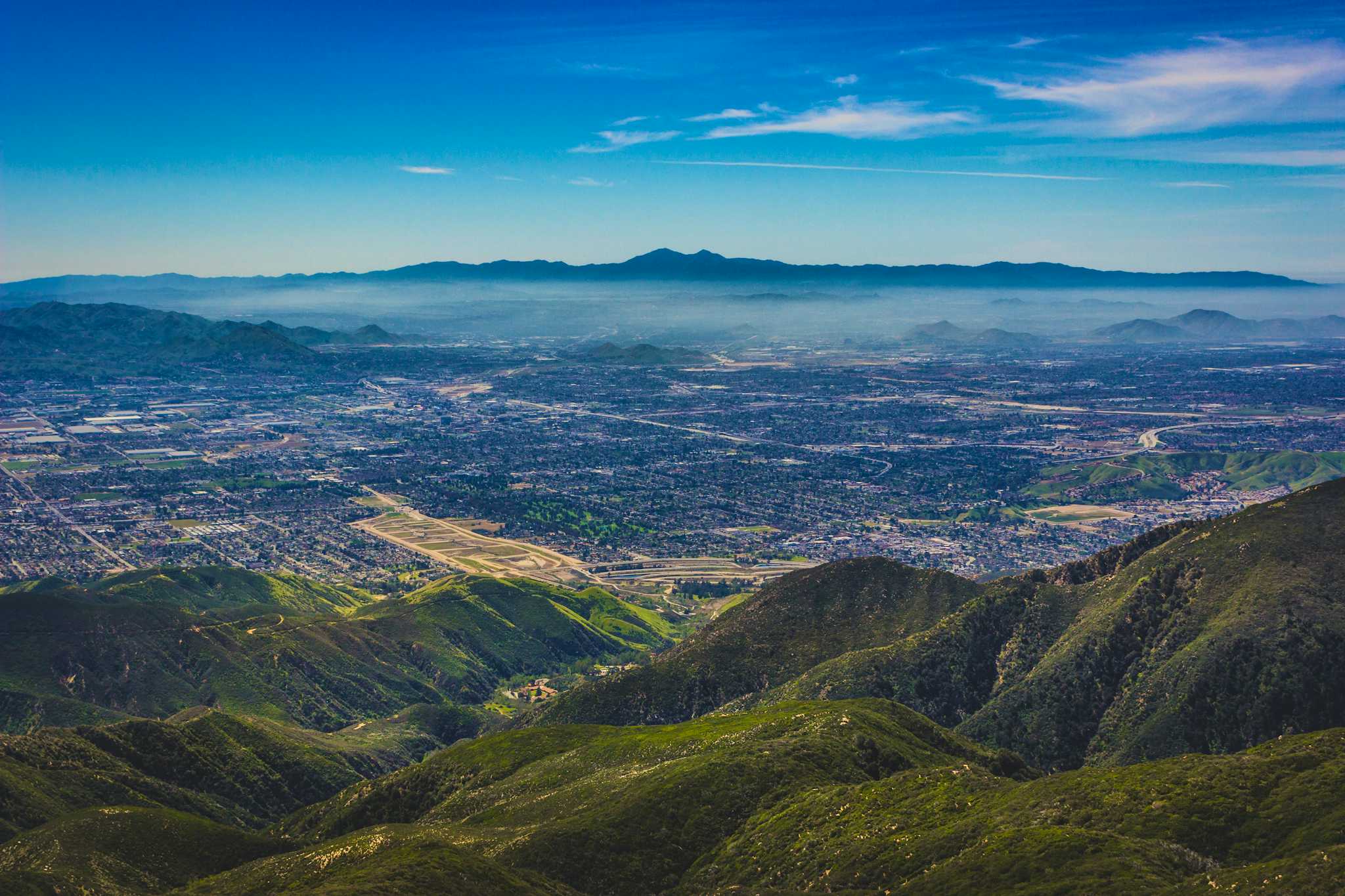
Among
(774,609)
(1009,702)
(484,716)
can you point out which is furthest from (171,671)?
(1009,702)

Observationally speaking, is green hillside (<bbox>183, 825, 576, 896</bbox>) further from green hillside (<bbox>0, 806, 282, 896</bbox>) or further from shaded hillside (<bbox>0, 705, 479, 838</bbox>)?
shaded hillside (<bbox>0, 705, 479, 838</bbox>)

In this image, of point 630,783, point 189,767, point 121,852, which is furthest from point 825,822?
point 189,767

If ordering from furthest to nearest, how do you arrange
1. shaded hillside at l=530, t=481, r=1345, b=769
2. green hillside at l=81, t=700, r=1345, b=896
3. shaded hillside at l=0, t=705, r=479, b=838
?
shaded hillside at l=530, t=481, r=1345, b=769
shaded hillside at l=0, t=705, r=479, b=838
green hillside at l=81, t=700, r=1345, b=896

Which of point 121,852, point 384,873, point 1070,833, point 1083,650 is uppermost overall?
point 1070,833

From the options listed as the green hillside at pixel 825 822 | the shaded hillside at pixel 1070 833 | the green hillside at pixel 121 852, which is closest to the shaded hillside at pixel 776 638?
the green hillside at pixel 825 822

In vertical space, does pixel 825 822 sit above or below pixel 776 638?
above

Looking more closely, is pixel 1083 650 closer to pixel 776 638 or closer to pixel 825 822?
pixel 776 638

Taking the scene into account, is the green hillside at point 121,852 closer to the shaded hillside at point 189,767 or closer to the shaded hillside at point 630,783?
the shaded hillside at point 189,767

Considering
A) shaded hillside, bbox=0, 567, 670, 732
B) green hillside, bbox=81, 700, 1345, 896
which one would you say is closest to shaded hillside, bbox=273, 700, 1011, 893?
green hillside, bbox=81, 700, 1345, 896
